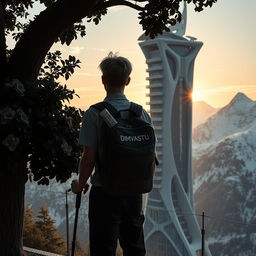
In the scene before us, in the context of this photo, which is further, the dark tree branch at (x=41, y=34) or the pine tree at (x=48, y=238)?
the pine tree at (x=48, y=238)

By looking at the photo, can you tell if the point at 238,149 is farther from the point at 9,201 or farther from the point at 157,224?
the point at 9,201

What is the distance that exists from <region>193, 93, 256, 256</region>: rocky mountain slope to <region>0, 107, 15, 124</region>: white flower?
422 feet

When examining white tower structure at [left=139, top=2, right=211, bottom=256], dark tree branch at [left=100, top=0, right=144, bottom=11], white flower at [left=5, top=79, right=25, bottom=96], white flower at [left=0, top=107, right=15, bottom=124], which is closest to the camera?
white flower at [left=0, top=107, right=15, bottom=124]

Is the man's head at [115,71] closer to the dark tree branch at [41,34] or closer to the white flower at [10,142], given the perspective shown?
the white flower at [10,142]

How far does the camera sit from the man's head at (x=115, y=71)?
3.18 meters

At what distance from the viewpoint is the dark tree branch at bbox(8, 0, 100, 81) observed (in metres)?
4.60

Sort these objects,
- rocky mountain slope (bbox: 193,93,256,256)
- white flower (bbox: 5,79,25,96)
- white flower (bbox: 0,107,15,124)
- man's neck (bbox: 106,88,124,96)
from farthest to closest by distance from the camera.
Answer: rocky mountain slope (bbox: 193,93,256,256) < white flower (bbox: 5,79,25,96) < white flower (bbox: 0,107,15,124) < man's neck (bbox: 106,88,124,96)

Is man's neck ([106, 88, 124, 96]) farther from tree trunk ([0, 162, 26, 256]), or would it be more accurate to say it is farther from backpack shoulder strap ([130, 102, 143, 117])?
tree trunk ([0, 162, 26, 256])

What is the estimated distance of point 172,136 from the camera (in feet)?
190

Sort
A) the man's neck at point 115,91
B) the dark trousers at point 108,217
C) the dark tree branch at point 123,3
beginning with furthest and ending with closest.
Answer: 1. the dark tree branch at point 123,3
2. the man's neck at point 115,91
3. the dark trousers at point 108,217

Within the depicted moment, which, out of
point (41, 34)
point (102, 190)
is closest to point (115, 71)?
point (102, 190)

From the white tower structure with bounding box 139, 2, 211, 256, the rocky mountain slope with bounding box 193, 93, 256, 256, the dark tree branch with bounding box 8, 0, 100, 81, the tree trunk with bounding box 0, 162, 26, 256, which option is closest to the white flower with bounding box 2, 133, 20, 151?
the tree trunk with bounding box 0, 162, 26, 256

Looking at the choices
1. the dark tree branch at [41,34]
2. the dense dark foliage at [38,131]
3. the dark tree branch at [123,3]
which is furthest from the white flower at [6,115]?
the dark tree branch at [123,3]

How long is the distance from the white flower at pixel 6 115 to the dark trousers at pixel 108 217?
1.04 metres
